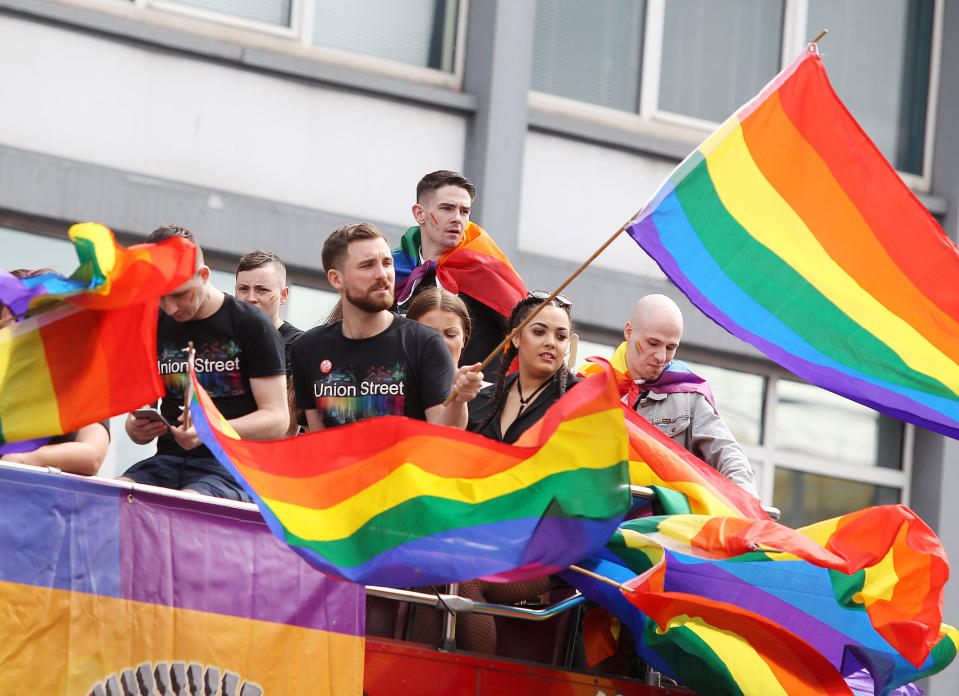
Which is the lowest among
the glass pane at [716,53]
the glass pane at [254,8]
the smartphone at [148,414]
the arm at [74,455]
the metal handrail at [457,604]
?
the metal handrail at [457,604]

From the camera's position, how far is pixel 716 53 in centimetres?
1420

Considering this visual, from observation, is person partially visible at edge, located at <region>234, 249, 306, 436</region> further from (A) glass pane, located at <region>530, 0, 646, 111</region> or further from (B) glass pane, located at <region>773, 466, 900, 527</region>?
(B) glass pane, located at <region>773, 466, 900, 527</region>

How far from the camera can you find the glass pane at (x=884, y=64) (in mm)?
14703

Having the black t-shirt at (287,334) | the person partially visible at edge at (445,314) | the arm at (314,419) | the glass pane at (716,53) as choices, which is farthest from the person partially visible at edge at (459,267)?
the glass pane at (716,53)

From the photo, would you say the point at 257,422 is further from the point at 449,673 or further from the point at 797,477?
the point at 797,477

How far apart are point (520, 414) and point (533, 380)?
16cm

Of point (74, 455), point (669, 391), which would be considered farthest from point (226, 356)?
point (669, 391)

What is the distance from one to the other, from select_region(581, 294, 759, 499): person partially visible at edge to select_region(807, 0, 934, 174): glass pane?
7929 millimetres

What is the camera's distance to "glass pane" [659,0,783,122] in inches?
552

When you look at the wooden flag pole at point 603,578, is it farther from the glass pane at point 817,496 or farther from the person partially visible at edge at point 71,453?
the glass pane at point 817,496

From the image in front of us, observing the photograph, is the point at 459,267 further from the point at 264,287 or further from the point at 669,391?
the point at 669,391

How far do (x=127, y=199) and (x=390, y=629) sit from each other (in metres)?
6.01

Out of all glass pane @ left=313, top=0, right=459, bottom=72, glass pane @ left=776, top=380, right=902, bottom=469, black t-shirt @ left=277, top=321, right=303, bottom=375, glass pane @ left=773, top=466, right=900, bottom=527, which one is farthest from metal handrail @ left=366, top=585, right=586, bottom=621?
glass pane @ left=776, top=380, right=902, bottom=469

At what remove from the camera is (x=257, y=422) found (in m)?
6.29
